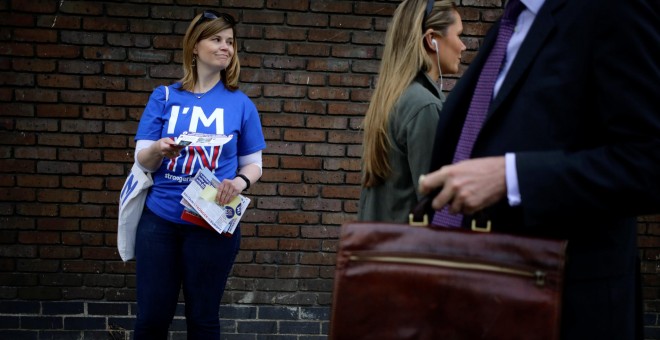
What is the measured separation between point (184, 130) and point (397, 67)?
118 centimetres

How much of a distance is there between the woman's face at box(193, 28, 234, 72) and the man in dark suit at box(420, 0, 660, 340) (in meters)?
2.27

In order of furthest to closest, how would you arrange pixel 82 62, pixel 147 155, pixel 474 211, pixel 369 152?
1. pixel 82 62
2. pixel 147 155
3. pixel 369 152
4. pixel 474 211

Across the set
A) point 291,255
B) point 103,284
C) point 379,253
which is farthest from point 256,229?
point 379,253

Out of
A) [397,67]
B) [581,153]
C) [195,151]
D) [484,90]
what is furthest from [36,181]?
[581,153]

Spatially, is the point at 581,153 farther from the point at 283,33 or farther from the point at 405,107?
the point at 283,33

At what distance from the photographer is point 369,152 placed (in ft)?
8.36

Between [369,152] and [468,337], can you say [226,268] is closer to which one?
[369,152]

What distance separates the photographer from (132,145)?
4.55 m

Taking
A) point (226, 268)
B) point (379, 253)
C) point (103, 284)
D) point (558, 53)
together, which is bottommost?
point (103, 284)

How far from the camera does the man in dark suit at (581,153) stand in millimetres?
1159

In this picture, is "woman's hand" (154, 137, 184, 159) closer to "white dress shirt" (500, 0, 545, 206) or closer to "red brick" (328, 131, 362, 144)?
"red brick" (328, 131, 362, 144)

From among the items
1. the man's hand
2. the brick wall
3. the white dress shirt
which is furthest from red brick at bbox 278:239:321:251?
the man's hand

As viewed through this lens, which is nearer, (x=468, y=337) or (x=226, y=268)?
(x=468, y=337)

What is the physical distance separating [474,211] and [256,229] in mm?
3540
